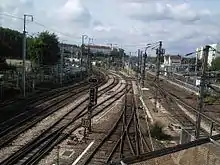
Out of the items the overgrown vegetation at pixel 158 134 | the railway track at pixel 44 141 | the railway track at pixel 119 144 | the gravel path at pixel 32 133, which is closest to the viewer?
the railway track at pixel 44 141

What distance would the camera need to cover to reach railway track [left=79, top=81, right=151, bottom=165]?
693 inches

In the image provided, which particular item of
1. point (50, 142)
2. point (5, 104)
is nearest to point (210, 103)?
point (5, 104)

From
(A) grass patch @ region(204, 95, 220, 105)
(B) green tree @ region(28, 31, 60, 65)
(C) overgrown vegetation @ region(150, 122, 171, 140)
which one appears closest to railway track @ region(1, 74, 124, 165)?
(C) overgrown vegetation @ region(150, 122, 171, 140)

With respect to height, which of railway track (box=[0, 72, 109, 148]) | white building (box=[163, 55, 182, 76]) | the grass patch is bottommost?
the grass patch

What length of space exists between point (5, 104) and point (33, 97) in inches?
247

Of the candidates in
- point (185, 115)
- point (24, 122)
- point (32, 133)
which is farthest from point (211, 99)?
point (32, 133)

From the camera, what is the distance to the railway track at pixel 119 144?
57.7ft

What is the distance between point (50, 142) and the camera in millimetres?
19859

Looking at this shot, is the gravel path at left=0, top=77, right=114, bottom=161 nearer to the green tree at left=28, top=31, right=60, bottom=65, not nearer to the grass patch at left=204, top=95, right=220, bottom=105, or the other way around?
the grass patch at left=204, top=95, right=220, bottom=105

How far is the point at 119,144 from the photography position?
20.4 metres

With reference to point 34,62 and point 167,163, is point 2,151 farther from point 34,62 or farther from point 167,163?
point 34,62

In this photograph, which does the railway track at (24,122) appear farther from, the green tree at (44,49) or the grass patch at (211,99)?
the green tree at (44,49)

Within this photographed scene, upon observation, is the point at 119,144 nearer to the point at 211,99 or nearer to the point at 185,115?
the point at 185,115

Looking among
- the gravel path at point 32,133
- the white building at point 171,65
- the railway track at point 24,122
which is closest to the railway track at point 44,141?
the gravel path at point 32,133
